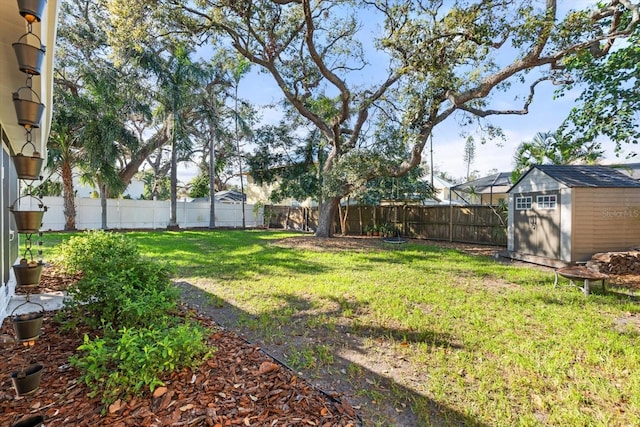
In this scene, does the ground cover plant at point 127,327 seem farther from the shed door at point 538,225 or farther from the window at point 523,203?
the window at point 523,203

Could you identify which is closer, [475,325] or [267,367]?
[267,367]

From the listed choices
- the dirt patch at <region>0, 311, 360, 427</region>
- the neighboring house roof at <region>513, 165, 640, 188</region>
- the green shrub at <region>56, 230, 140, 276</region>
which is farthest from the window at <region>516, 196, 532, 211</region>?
the green shrub at <region>56, 230, 140, 276</region>

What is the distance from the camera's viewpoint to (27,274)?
197cm

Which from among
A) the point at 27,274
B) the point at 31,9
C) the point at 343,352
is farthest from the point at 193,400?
the point at 31,9

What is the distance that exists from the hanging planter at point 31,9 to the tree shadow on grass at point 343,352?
289 cm

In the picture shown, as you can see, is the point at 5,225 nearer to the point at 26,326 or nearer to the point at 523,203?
the point at 26,326

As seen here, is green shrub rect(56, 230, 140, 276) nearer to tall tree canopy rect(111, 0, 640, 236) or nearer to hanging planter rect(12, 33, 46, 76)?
hanging planter rect(12, 33, 46, 76)

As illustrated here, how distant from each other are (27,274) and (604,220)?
31.8 feet

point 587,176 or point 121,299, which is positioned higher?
point 587,176

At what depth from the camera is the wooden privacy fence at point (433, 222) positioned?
1100 centimetres

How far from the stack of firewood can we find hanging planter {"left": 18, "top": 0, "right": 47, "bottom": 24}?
8972 mm

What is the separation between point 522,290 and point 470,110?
6.03 metres

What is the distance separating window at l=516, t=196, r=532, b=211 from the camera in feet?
26.8

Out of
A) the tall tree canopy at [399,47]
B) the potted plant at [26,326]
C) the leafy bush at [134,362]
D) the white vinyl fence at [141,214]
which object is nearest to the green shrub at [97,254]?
the leafy bush at [134,362]
